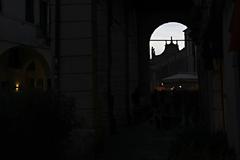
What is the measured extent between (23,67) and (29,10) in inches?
140

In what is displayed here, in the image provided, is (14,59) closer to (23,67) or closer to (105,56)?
(23,67)

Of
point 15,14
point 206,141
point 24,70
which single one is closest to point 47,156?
point 206,141

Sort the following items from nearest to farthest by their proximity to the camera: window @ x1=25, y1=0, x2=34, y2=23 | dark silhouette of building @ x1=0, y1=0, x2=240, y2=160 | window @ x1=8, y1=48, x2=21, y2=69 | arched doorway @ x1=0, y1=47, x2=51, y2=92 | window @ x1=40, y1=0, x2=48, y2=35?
dark silhouette of building @ x1=0, y1=0, x2=240, y2=160 → arched doorway @ x1=0, y1=47, x2=51, y2=92 → window @ x1=25, y1=0, x2=34, y2=23 → window @ x1=8, y1=48, x2=21, y2=69 → window @ x1=40, y1=0, x2=48, y2=35

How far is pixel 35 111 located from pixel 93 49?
3.57 metres

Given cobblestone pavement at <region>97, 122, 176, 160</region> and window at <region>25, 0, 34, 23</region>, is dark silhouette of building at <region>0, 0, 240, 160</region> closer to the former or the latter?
window at <region>25, 0, 34, 23</region>

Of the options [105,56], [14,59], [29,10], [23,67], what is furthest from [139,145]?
[23,67]

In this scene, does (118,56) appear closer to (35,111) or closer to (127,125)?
(127,125)

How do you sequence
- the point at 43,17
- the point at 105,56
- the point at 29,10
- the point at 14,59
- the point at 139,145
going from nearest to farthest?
the point at 139,145, the point at 105,56, the point at 29,10, the point at 14,59, the point at 43,17

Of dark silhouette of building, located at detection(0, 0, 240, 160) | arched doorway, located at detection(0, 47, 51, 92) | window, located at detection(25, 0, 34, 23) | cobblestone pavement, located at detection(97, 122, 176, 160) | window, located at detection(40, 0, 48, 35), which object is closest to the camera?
dark silhouette of building, located at detection(0, 0, 240, 160)

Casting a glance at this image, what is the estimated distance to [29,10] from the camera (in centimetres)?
2970

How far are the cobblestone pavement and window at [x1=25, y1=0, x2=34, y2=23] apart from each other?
13.5 m

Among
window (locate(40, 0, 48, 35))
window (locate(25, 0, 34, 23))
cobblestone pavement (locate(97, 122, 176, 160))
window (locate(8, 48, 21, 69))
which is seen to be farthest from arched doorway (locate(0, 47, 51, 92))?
cobblestone pavement (locate(97, 122, 176, 160))

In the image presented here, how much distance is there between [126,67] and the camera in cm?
2191

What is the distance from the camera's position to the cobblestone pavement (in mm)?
11789
